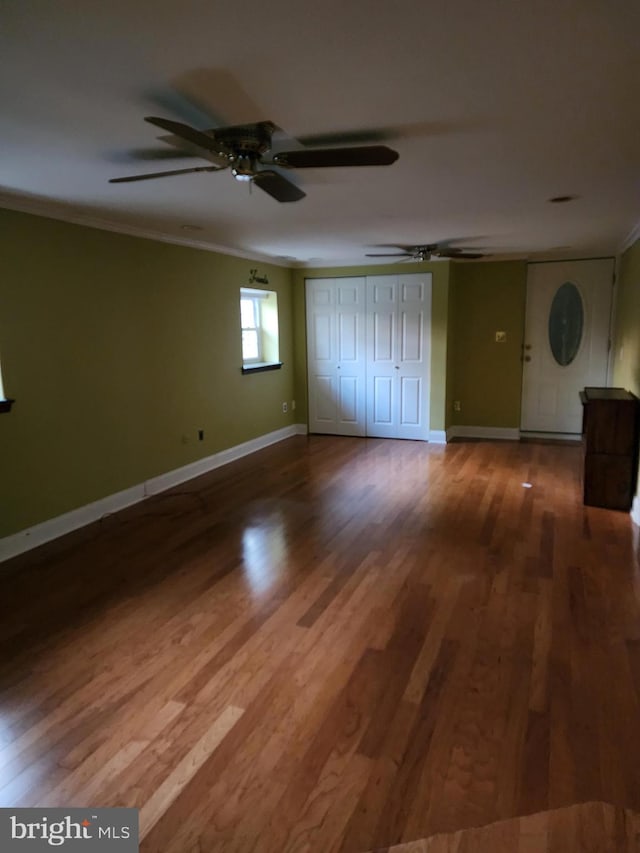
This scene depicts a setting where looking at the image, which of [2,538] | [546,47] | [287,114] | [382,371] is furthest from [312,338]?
[546,47]

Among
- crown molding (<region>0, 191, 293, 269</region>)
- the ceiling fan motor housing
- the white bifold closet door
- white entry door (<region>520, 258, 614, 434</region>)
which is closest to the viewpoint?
the ceiling fan motor housing

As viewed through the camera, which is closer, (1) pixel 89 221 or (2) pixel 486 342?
(1) pixel 89 221

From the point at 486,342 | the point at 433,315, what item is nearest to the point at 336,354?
the point at 433,315

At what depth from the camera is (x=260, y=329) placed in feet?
22.9

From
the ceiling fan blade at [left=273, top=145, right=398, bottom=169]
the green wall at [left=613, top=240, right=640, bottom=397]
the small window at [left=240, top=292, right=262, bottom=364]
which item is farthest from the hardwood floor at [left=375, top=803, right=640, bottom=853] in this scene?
the small window at [left=240, top=292, right=262, bottom=364]

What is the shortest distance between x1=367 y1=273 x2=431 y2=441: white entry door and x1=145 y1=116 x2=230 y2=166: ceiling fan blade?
459cm

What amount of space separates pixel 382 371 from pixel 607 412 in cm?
312

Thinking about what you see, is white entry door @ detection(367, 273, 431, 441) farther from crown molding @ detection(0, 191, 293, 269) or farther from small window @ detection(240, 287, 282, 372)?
crown molding @ detection(0, 191, 293, 269)

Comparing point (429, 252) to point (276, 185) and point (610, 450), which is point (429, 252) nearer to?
point (610, 450)

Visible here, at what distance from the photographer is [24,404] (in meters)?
3.62

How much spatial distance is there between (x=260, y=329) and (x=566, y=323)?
12.3 ft

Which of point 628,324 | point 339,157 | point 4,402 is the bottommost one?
point 4,402

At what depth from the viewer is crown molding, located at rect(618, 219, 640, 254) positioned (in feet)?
15.1

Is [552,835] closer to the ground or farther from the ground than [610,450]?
closer to the ground
